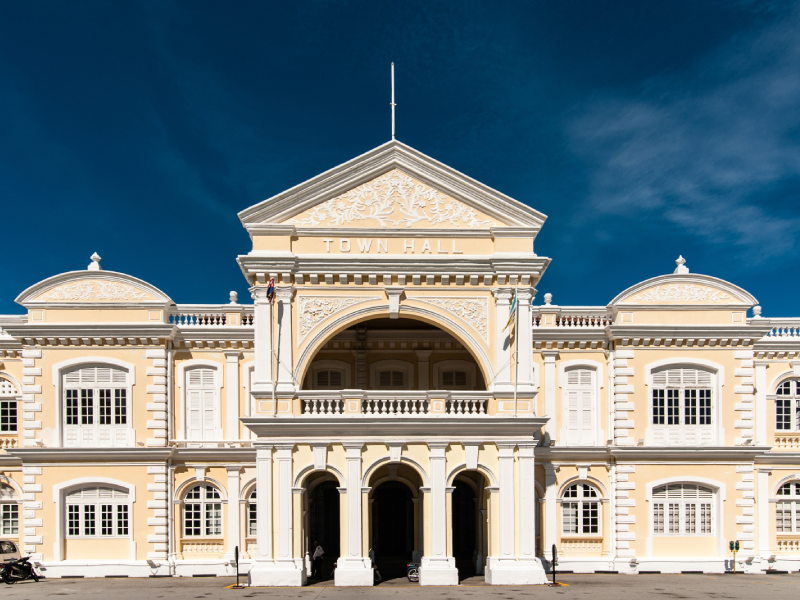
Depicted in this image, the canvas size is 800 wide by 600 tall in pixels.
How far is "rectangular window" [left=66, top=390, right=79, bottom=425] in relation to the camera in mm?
24281

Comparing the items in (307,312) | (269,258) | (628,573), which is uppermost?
(269,258)

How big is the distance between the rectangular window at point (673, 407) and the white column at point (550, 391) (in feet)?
13.2

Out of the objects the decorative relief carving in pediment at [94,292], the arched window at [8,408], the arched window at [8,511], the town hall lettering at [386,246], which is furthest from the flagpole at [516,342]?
the arched window at [8,511]

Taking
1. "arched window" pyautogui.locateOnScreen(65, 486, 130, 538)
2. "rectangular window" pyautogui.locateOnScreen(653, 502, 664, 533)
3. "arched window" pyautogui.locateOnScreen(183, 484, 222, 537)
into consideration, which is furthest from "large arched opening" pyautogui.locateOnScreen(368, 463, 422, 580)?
"arched window" pyautogui.locateOnScreen(65, 486, 130, 538)

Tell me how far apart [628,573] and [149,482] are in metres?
17.0

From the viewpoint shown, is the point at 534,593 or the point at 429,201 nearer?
the point at 534,593

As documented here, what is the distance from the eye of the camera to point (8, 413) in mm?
25500

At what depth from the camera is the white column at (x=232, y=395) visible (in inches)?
989

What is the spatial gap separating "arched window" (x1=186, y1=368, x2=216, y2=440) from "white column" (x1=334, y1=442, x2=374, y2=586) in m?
6.97

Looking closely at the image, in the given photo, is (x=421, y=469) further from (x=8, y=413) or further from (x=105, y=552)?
(x=8, y=413)

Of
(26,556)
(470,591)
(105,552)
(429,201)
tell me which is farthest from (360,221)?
(26,556)

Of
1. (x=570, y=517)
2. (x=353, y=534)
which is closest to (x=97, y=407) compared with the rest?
(x=353, y=534)

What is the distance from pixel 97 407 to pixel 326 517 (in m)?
9.13

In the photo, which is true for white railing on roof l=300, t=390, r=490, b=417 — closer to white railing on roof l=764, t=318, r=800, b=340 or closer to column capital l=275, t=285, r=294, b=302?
column capital l=275, t=285, r=294, b=302
